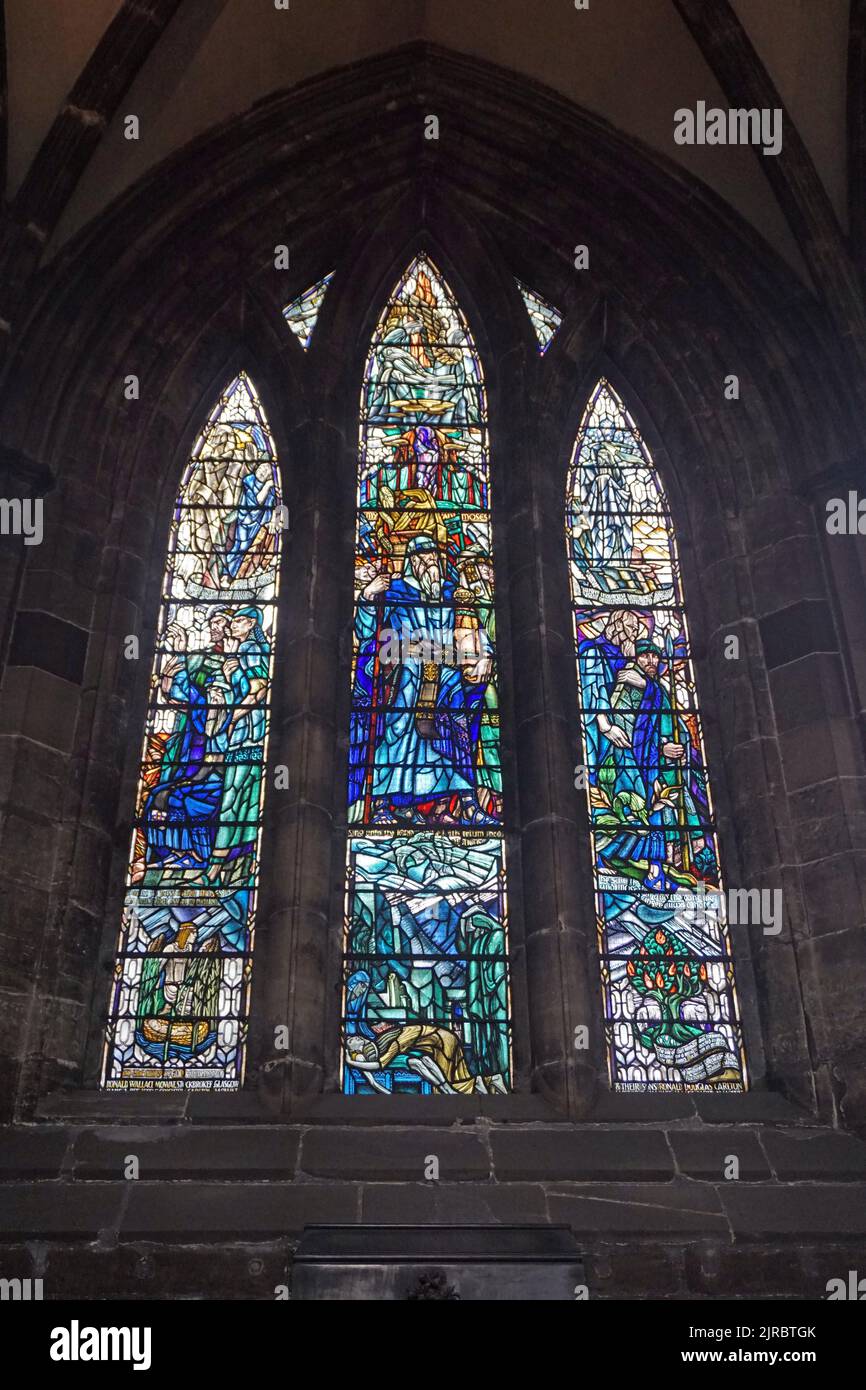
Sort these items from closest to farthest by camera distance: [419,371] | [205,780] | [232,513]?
[205,780], [232,513], [419,371]

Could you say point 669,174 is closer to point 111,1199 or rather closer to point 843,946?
point 843,946

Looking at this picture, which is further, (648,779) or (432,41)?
(432,41)

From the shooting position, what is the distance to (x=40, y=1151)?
23.3ft

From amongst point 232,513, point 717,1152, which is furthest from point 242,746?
point 717,1152

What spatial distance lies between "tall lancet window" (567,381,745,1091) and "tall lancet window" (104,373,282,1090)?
2008 millimetres

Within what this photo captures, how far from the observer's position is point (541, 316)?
36.3 feet

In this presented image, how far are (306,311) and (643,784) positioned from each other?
453 cm

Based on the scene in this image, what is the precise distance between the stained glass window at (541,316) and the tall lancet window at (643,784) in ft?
1.74

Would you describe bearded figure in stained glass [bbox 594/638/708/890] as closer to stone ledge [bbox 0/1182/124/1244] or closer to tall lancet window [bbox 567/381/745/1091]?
tall lancet window [bbox 567/381/745/1091]

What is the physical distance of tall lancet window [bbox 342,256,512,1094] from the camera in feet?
25.8

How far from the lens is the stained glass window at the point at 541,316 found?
10883mm

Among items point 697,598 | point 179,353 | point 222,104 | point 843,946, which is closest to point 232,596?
point 179,353

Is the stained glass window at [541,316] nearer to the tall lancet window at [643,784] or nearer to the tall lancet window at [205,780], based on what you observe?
the tall lancet window at [643,784]

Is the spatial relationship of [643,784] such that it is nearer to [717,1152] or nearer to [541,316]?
[717,1152]
